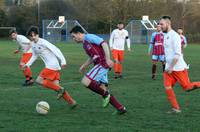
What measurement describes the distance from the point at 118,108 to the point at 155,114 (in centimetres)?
76

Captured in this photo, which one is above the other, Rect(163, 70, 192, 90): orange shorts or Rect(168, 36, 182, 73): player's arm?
Rect(168, 36, 182, 73): player's arm

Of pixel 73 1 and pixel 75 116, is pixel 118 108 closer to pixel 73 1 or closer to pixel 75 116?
pixel 75 116

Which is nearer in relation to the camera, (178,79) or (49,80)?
(178,79)

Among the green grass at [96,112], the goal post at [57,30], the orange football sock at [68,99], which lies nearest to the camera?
the green grass at [96,112]

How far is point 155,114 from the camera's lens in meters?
9.07

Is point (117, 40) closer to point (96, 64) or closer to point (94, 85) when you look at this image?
point (96, 64)

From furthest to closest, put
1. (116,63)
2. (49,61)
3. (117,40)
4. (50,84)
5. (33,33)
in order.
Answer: (117,40), (116,63), (33,33), (49,61), (50,84)

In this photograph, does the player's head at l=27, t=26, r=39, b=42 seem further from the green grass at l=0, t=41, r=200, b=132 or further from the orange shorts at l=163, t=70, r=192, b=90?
the orange shorts at l=163, t=70, r=192, b=90

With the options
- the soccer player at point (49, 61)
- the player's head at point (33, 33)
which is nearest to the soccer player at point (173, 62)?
the soccer player at point (49, 61)

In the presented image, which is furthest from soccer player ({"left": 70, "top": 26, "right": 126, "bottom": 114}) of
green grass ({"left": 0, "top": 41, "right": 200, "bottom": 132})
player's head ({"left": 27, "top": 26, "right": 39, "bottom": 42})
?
player's head ({"left": 27, "top": 26, "right": 39, "bottom": 42})

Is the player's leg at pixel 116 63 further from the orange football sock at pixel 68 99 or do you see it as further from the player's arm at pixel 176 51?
the player's arm at pixel 176 51

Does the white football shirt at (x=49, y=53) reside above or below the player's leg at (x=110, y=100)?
above

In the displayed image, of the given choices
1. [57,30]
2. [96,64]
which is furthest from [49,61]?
[57,30]

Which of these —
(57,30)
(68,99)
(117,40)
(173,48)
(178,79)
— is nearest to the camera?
(173,48)
